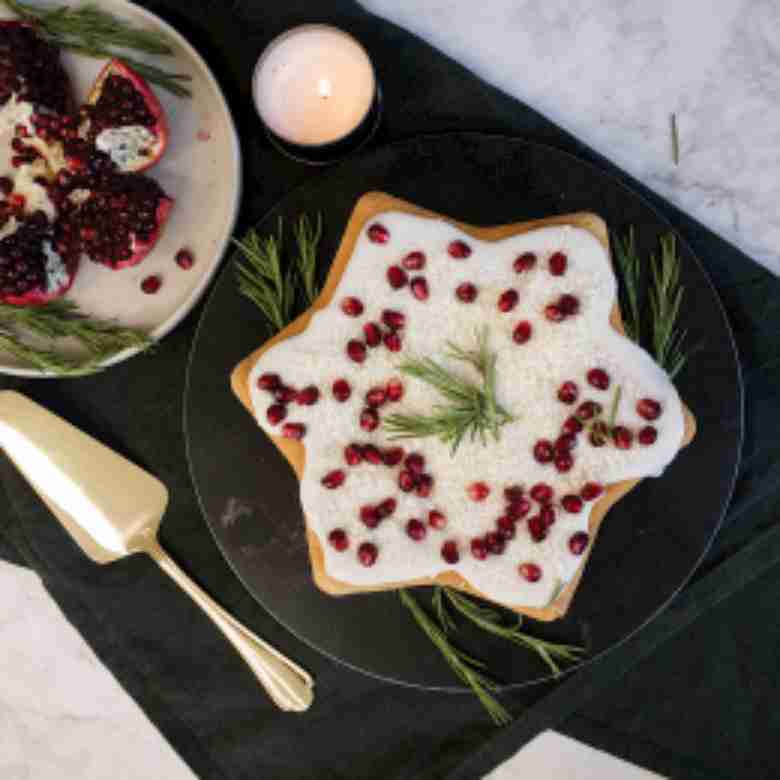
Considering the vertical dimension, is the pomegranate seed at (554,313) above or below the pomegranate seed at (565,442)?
above

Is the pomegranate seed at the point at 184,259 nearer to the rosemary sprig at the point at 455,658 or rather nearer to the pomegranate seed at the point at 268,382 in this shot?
the pomegranate seed at the point at 268,382

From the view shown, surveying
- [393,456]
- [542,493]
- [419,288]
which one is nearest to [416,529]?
[393,456]

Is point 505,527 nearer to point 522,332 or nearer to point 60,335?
point 522,332

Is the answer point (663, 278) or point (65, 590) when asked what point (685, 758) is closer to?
point (663, 278)

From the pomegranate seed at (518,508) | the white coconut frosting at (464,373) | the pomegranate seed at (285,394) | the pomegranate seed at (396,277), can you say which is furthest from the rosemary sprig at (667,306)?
the pomegranate seed at (285,394)

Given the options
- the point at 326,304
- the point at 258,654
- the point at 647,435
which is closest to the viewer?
the point at 647,435

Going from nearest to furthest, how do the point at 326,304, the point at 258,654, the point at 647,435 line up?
the point at 647,435 → the point at 326,304 → the point at 258,654

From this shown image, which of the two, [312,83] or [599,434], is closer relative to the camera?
[599,434]
